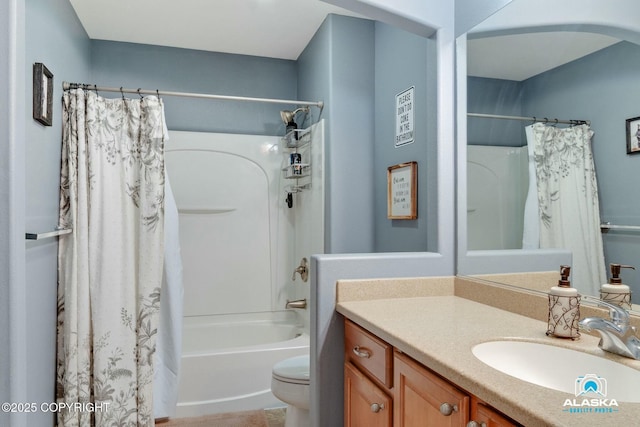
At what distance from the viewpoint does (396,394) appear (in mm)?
1197

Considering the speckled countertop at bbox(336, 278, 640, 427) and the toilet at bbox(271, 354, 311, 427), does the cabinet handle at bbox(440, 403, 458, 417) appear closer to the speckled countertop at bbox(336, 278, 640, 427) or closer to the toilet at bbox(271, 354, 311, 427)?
the speckled countertop at bbox(336, 278, 640, 427)

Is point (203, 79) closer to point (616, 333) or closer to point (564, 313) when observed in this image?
point (564, 313)

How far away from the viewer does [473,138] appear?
175cm

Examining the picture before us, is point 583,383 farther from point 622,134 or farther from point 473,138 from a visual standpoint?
point 473,138

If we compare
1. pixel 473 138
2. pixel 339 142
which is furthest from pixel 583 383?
pixel 339 142

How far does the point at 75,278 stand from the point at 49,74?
3.41 ft

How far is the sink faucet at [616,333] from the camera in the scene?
96cm

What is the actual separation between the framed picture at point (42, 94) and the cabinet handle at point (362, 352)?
171cm

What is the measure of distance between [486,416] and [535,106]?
1.10m

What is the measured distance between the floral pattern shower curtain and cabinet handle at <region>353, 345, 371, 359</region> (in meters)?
1.37

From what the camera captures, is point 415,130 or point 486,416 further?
point 415,130

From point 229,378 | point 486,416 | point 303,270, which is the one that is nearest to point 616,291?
point 486,416

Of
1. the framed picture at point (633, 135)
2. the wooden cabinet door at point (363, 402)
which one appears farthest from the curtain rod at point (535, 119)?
the wooden cabinet door at point (363, 402)

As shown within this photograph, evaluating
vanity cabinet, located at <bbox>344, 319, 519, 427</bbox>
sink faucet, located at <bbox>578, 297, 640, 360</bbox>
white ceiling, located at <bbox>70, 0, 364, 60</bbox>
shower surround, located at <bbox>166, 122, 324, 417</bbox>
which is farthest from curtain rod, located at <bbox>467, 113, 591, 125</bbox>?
shower surround, located at <bbox>166, 122, 324, 417</bbox>
